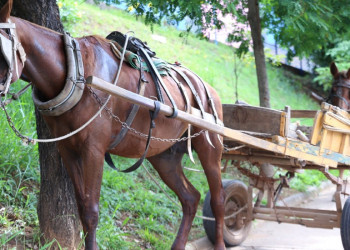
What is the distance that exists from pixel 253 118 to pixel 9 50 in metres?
3.15

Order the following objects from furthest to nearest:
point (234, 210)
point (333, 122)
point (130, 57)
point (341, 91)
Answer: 1. point (341, 91)
2. point (234, 210)
3. point (333, 122)
4. point (130, 57)

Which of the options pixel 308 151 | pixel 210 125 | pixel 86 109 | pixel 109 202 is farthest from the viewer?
pixel 109 202

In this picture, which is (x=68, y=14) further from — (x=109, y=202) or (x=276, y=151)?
(x=276, y=151)

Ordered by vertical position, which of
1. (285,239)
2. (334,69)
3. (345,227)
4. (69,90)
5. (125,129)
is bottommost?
(285,239)

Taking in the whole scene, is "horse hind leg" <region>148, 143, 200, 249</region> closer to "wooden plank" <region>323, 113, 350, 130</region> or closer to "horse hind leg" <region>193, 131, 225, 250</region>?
"horse hind leg" <region>193, 131, 225, 250</region>

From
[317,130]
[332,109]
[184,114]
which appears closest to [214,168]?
[317,130]

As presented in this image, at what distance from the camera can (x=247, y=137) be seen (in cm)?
507

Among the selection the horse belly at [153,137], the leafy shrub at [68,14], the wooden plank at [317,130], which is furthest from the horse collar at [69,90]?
the leafy shrub at [68,14]

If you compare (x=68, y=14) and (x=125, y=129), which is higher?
(x=68, y=14)

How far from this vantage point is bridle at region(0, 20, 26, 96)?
11.1ft

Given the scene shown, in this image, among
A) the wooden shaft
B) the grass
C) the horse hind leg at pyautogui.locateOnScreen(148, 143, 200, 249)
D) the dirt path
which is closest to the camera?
the wooden shaft

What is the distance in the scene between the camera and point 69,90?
387 cm

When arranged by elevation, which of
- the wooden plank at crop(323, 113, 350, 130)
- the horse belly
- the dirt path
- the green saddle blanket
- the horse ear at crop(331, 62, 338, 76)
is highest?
the green saddle blanket

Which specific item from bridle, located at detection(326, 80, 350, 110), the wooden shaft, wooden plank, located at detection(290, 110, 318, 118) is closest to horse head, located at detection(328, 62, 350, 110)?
bridle, located at detection(326, 80, 350, 110)
